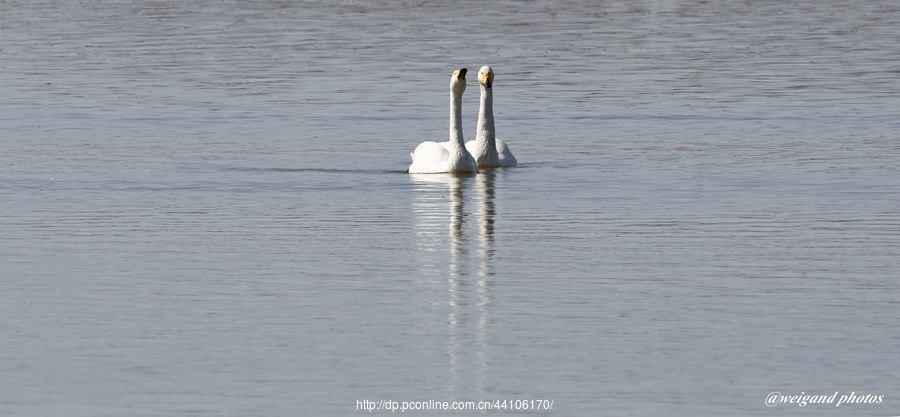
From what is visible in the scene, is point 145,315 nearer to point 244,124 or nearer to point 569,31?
point 244,124

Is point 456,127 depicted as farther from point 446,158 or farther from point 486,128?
point 486,128

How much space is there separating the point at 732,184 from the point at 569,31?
2551cm

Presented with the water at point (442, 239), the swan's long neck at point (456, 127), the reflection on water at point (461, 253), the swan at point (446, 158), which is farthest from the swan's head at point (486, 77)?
the reflection on water at point (461, 253)

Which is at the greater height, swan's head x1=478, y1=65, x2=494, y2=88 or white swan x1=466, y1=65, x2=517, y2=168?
swan's head x1=478, y1=65, x2=494, y2=88

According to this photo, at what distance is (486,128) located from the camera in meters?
22.8

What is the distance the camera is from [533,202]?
18297mm

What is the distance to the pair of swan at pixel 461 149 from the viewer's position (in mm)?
21125

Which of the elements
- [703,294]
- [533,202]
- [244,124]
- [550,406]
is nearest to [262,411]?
[550,406]

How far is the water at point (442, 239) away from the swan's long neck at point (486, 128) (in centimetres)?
45

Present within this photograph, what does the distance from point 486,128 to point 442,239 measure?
7.29 m

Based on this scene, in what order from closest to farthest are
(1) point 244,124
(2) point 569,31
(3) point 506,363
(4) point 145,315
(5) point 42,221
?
(3) point 506,363 < (4) point 145,315 < (5) point 42,221 < (1) point 244,124 < (2) point 569,31

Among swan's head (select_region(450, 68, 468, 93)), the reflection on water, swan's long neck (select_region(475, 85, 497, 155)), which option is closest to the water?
the reflection on water

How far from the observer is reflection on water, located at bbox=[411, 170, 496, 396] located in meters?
10.9

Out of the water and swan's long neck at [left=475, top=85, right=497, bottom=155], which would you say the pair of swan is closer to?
swan's long neck at [left=475, top=85, right=497, bottom=155]
